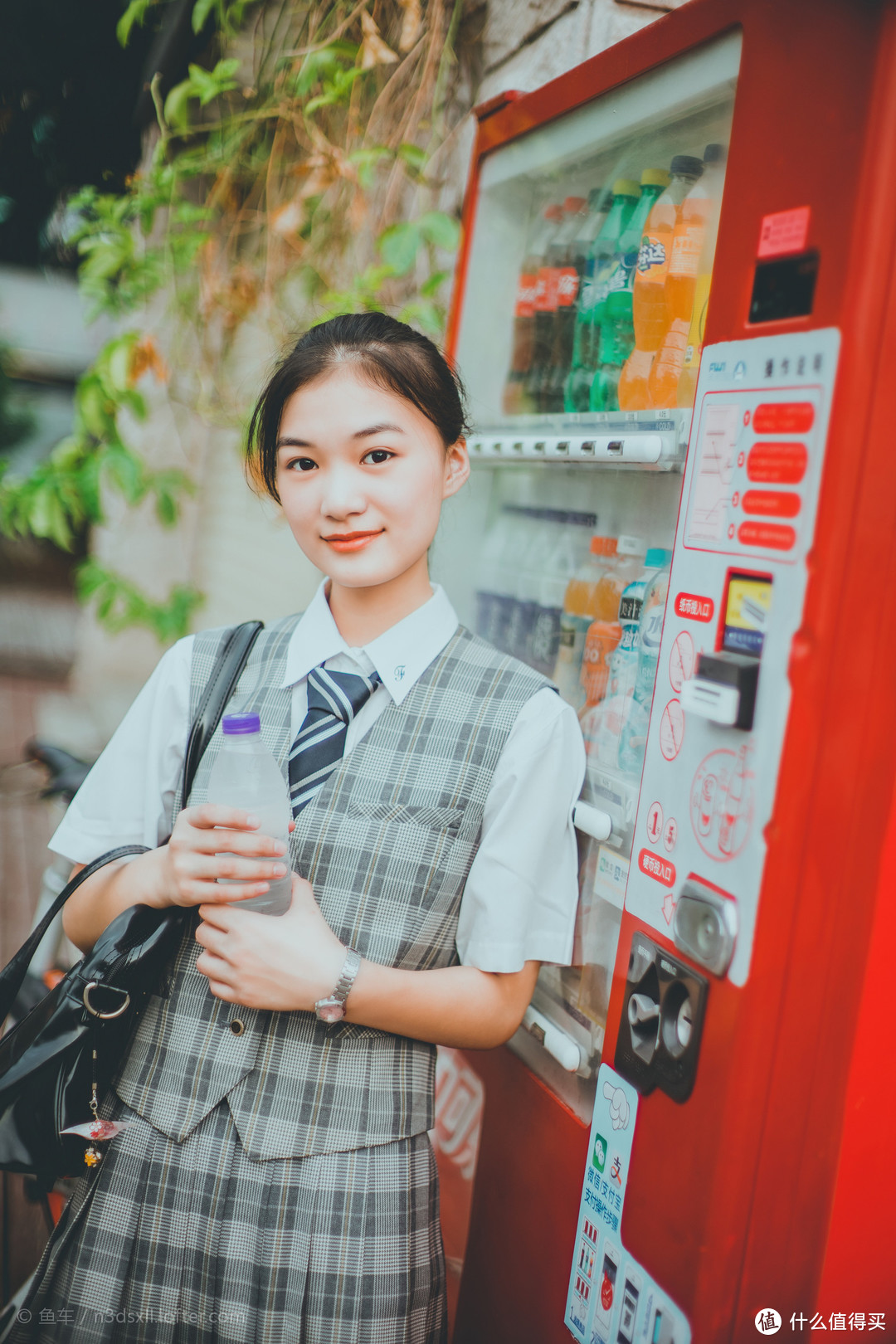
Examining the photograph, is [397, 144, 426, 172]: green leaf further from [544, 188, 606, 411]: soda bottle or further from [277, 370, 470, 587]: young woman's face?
[277, 370, 470, 587]: young woman's face

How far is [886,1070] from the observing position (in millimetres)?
1016

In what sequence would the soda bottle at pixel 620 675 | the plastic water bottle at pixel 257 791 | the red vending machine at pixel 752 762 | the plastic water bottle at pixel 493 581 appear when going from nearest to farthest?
1. the red vending machine at pixel 752 762
2. the plastic water bottle at pixel 257 791
3. the soda bottle at pixel 620 675
4. the plastic water bottle at pixel 493 581

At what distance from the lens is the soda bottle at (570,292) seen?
1.70m

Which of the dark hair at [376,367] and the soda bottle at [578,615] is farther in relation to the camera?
the soda bottle at [578,615]

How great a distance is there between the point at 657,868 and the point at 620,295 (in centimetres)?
99

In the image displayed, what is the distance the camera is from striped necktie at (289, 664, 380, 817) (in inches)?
49.2

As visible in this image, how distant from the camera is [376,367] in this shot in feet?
4.16

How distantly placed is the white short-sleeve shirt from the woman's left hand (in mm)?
201

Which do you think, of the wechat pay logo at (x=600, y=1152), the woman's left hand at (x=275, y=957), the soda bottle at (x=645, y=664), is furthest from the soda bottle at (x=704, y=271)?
the wechat pay logo at (x=600, y=1152)

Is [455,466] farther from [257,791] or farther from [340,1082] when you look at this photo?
[340,1082]

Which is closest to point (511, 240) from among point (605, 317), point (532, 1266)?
point (605, 317)

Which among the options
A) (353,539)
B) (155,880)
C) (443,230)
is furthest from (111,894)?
(443,230)

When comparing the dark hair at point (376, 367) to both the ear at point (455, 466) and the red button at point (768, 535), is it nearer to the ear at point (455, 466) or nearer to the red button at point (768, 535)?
the ear at point (455, 466)

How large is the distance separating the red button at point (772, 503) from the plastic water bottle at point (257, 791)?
2.06 ft
